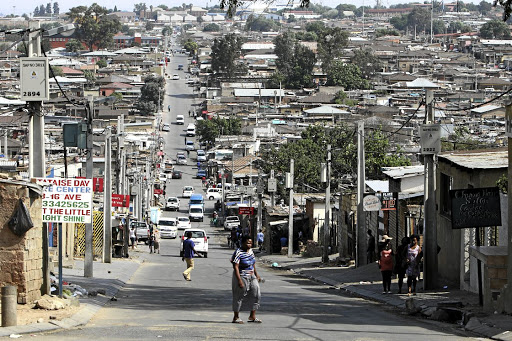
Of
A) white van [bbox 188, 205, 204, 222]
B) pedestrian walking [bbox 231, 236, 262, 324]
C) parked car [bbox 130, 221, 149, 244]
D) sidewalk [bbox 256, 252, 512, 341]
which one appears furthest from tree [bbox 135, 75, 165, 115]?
pedestrian walking [bbox 231, 236, 262, 324]

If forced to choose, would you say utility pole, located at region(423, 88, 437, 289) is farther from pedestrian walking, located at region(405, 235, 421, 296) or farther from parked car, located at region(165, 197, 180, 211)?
parked car, located at region(165, 197, 180, 211)

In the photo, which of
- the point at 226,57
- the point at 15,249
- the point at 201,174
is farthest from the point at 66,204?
the point at 226,57

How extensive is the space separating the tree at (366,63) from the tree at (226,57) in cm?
2048

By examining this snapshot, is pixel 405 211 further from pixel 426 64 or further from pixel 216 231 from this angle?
pixel 426 64

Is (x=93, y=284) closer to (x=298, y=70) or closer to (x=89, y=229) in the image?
(x=89, y=229)

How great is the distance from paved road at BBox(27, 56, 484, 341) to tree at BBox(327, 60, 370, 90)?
137m

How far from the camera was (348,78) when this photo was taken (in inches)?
6501

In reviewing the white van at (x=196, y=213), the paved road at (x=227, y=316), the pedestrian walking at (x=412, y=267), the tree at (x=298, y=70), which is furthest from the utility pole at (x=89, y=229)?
the tree at (x=298, y=70)

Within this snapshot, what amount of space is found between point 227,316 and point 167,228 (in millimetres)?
43232

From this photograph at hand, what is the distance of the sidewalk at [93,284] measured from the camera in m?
15.2

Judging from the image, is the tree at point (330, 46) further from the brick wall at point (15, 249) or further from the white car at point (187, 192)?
the brick wall at point (15, 249)

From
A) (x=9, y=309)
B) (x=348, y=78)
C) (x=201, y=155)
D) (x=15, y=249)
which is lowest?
(x=201, y=155)

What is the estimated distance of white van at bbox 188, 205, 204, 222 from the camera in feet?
248

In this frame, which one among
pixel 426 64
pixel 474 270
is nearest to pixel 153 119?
pixel 426 64
